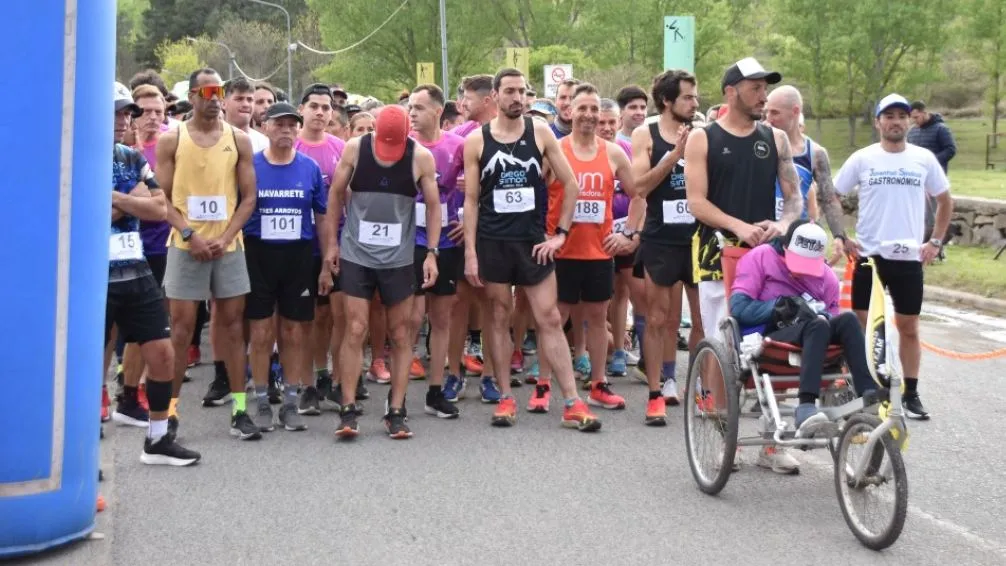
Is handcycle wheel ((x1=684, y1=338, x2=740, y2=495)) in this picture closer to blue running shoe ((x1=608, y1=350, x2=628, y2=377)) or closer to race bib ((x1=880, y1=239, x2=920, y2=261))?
race bib ((x1=880, y1=239, x2=920, y2=261))

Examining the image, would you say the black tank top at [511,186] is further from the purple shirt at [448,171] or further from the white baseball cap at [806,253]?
the white baseball cap at [806,253]

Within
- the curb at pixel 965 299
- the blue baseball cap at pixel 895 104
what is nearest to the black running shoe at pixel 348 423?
the blue baseball cap at pixel 895 104

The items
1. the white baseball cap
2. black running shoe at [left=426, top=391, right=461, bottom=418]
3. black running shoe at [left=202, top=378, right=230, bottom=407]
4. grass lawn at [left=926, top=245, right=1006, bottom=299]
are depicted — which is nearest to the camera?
the white baseball cap

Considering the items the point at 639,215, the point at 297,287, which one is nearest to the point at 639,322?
the point at 639,215

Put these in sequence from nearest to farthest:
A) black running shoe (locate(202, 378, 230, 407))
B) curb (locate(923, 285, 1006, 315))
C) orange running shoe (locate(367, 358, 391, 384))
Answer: black running shoe (locate(202, 378, 230, 407)) < orange running shoe (locate(367, 358, 391, 384)) < curb (locate(923, 285, 1006, 315))

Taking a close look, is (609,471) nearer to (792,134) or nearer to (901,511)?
(901,511)

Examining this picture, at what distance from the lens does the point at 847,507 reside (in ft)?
18.8

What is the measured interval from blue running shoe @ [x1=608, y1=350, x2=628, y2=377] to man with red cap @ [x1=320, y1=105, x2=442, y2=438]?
101 inches

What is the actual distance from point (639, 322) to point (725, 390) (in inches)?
168

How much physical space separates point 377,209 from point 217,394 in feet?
6.72

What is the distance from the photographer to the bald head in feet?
28.0

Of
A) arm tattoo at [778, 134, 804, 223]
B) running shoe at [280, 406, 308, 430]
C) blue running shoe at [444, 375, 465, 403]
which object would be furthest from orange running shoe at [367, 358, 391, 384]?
arm tattoo at [778, 134, 804, 223]

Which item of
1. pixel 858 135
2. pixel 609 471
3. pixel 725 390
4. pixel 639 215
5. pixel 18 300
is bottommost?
pixel 609 471

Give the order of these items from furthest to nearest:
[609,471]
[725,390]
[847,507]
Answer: [609,471]
[725,390]
[847,507]
